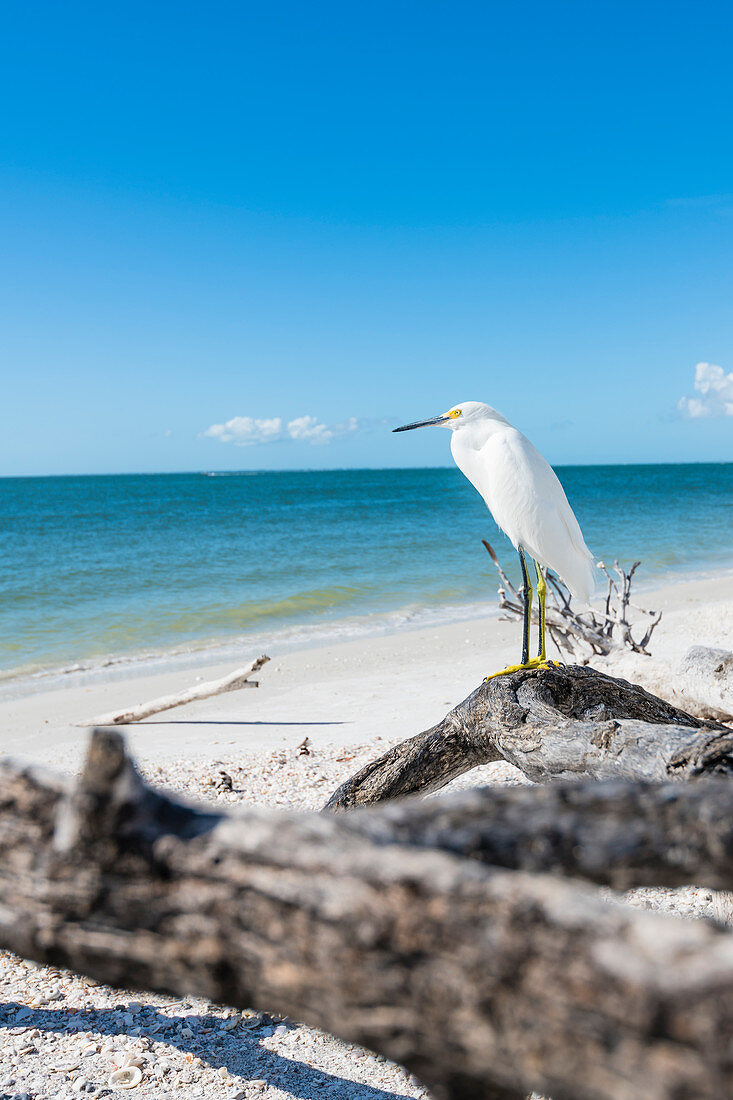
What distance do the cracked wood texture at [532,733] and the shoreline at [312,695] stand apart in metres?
2.39

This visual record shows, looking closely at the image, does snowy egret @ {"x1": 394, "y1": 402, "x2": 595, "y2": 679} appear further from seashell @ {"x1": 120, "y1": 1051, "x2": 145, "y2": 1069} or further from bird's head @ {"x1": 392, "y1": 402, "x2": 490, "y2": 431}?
seashell @ {"x1": 120, "y1": 1051, "x2": 145, "y2": 1069}

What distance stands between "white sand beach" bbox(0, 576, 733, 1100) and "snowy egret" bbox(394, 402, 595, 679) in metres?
1.16

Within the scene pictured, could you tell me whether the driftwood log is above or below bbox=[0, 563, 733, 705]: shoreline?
above

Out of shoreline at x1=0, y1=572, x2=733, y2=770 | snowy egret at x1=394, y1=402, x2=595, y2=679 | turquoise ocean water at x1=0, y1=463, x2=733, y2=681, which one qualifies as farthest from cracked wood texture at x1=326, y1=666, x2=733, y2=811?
turquoise ocean water at x1=0, y1=463, x2=733, y2=681

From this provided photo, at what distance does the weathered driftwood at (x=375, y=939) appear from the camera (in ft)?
2.70

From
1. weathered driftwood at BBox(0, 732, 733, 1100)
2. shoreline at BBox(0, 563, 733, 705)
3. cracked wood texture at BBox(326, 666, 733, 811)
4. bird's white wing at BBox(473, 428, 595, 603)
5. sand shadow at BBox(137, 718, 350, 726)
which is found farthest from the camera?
shoreline at BBox(0, 563, 733, 705)

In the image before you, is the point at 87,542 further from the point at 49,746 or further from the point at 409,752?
the point at 409,752

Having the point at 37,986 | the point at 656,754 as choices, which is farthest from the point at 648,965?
the point at 37,986

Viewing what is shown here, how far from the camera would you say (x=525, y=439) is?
5.30 m

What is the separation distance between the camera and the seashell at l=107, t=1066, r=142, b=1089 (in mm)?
2988

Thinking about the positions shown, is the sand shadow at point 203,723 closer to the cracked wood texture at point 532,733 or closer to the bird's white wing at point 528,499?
the bird's white wing at point 528,499

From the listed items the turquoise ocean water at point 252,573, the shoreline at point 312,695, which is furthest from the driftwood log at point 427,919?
the turquoise ocean water at point 252,573

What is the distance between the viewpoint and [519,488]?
523 cm

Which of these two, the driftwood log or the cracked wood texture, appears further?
the cracked wood texture
